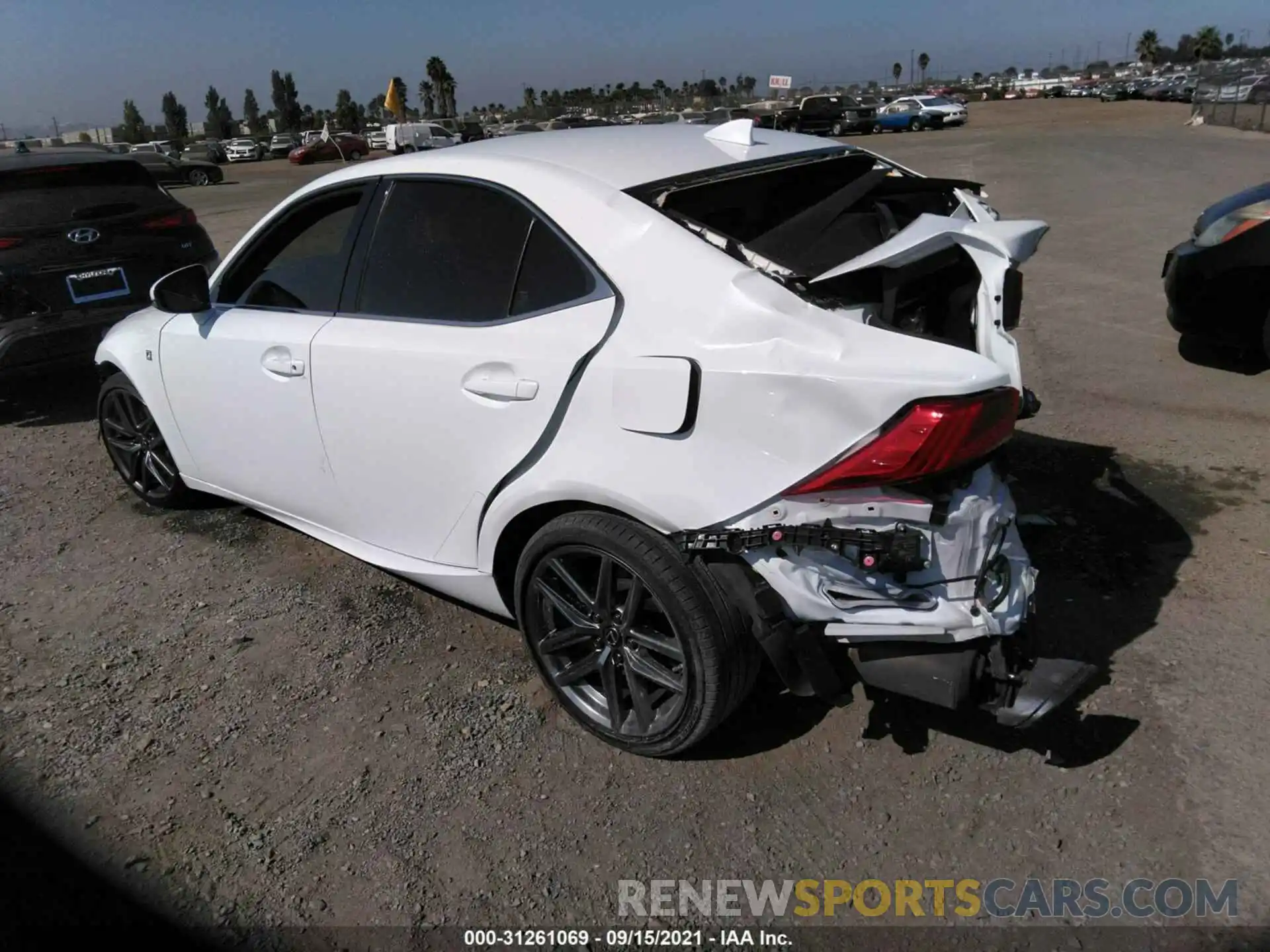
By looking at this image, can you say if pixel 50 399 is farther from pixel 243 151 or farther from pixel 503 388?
pixel 243 151

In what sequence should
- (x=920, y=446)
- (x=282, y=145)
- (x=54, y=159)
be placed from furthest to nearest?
(x=282, y=145) → (x=54, y=159) → (x=920, y=446)

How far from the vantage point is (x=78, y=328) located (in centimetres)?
613

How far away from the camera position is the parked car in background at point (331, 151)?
1647 inches

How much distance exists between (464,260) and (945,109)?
4104 centimetres

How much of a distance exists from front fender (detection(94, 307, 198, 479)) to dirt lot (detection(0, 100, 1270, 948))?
1.57 feet

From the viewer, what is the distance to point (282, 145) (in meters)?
52.1

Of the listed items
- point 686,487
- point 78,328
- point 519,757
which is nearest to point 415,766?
point 519,757

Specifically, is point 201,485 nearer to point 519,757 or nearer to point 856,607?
point 519,757

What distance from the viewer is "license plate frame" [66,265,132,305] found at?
6.16 m

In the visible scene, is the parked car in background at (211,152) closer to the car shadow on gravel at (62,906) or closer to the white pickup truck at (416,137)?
the white pickup truck at (416,137)

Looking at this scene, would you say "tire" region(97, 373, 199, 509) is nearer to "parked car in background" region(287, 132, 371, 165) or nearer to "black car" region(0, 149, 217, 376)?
"black car" region(0, 149, 217, 376)

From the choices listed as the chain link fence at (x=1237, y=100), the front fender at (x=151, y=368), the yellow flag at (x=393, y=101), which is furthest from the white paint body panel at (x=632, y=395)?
the chain link fence at (x=1237, y=100)

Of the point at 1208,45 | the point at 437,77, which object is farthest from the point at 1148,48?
the point at 437,77

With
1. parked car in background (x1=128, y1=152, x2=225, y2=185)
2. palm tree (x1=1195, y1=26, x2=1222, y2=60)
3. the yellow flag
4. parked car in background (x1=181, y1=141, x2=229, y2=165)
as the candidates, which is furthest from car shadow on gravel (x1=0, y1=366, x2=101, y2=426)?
palm tree (x1=1195, y1=26, x2=1222, y2=60)
